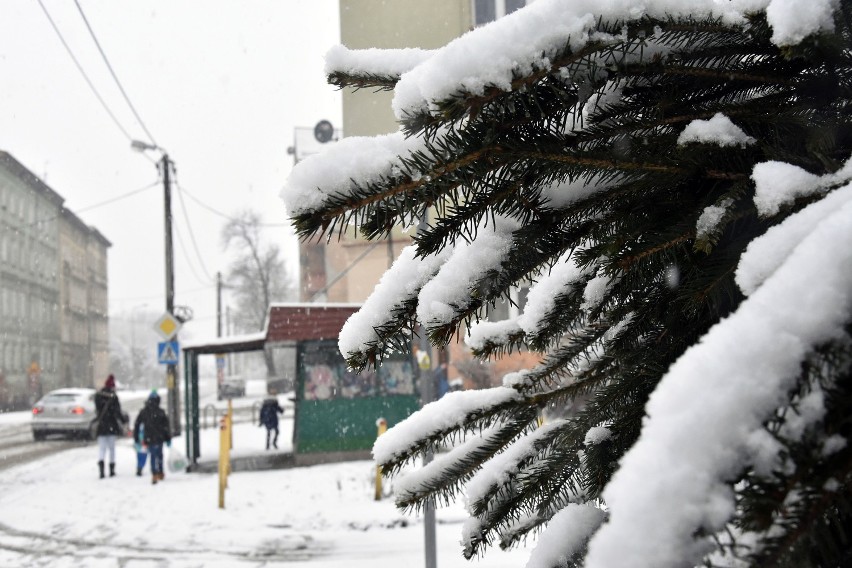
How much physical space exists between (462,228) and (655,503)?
572mm

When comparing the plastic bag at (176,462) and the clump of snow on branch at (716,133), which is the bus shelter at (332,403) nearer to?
the plastic bag at (176,462)

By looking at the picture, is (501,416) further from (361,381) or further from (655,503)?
(361,381)

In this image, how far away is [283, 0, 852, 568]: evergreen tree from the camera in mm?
567

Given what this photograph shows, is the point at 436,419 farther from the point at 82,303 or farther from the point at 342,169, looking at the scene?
the point at 82,303

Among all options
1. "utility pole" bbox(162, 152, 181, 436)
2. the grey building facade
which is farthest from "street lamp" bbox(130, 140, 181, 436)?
the grey building facade

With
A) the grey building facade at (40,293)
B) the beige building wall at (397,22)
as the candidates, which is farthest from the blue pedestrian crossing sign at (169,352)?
the grey building facade at (40,293)

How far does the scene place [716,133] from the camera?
3.04 ft

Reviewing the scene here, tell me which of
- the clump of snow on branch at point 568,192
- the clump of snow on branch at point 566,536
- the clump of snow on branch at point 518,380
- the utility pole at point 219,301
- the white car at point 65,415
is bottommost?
the white car at point 65,415

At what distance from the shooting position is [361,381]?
13977mm

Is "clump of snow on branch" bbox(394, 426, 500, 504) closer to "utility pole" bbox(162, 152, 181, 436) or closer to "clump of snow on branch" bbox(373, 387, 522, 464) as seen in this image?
"clump of snow on branch" bbox(373, 387, 522, 464)

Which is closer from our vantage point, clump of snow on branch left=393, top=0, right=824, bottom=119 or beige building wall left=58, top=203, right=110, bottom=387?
clump of snow on branch left=393, top=0, right=824, bottom=119

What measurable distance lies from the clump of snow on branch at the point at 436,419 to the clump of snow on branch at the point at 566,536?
0.21 meters

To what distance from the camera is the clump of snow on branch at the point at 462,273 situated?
3.38 feet

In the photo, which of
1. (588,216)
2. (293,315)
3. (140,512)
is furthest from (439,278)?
(293,315)
